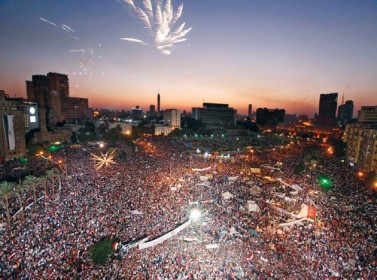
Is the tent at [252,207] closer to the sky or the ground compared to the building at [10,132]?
closer to the ground

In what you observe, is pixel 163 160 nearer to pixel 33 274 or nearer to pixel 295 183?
pixel 295 183

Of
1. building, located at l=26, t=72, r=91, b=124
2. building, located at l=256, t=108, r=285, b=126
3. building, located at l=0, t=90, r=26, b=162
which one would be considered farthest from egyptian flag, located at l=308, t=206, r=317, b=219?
building, located at l=256, t=108, r=285, b=126

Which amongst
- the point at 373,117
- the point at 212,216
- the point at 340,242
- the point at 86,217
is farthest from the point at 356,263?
the point at 373,117

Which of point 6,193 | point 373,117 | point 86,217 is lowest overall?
point 86,217

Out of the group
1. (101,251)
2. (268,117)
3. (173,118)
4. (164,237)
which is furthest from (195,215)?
(268,117)

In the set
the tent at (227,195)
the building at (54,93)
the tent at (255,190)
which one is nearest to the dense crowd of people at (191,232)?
the tent at (255,190)

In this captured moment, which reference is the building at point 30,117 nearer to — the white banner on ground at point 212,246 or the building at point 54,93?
the building at point 54,93

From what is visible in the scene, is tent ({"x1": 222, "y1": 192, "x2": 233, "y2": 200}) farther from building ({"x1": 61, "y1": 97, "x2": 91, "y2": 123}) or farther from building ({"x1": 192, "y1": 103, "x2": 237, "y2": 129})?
building ({"x1": 61, "y1": 97, "x2": 91, "y2": 123})
